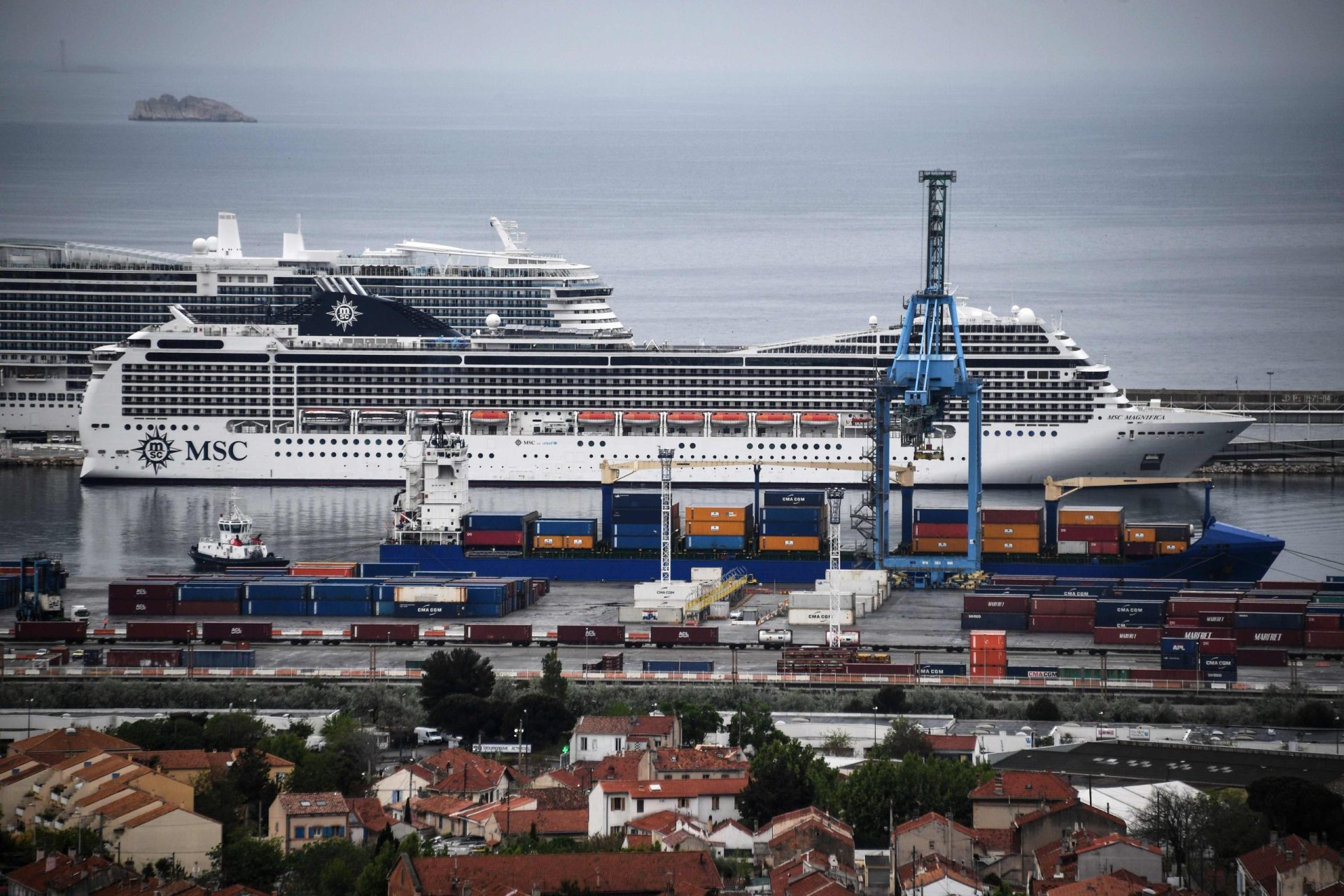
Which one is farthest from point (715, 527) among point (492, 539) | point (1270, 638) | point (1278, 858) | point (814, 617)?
point (1278, 858)

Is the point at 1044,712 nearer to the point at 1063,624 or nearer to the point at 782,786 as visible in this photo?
the point at 782,786

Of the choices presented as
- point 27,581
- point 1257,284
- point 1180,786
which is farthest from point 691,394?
point 1257,284

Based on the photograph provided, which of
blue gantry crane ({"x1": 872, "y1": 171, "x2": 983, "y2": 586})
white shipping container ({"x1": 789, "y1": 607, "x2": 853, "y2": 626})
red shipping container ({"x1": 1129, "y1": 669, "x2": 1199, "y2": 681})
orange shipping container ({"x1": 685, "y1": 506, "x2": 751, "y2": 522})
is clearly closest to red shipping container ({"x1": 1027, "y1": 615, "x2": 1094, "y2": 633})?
white shipping container ({"x1": 789, "y1": 607, "x2": 853, "y2": 626})

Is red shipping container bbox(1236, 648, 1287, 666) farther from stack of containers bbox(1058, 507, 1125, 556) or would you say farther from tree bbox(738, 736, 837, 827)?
tree bbox(738, 736, 837, 827)

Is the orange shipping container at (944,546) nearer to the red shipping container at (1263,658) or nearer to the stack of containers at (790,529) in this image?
the stack of containers at (790,529)

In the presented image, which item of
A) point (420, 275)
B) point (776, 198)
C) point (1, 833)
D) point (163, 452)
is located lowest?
point (1, 833)

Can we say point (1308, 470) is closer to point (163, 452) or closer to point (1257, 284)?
point (163, 452)
